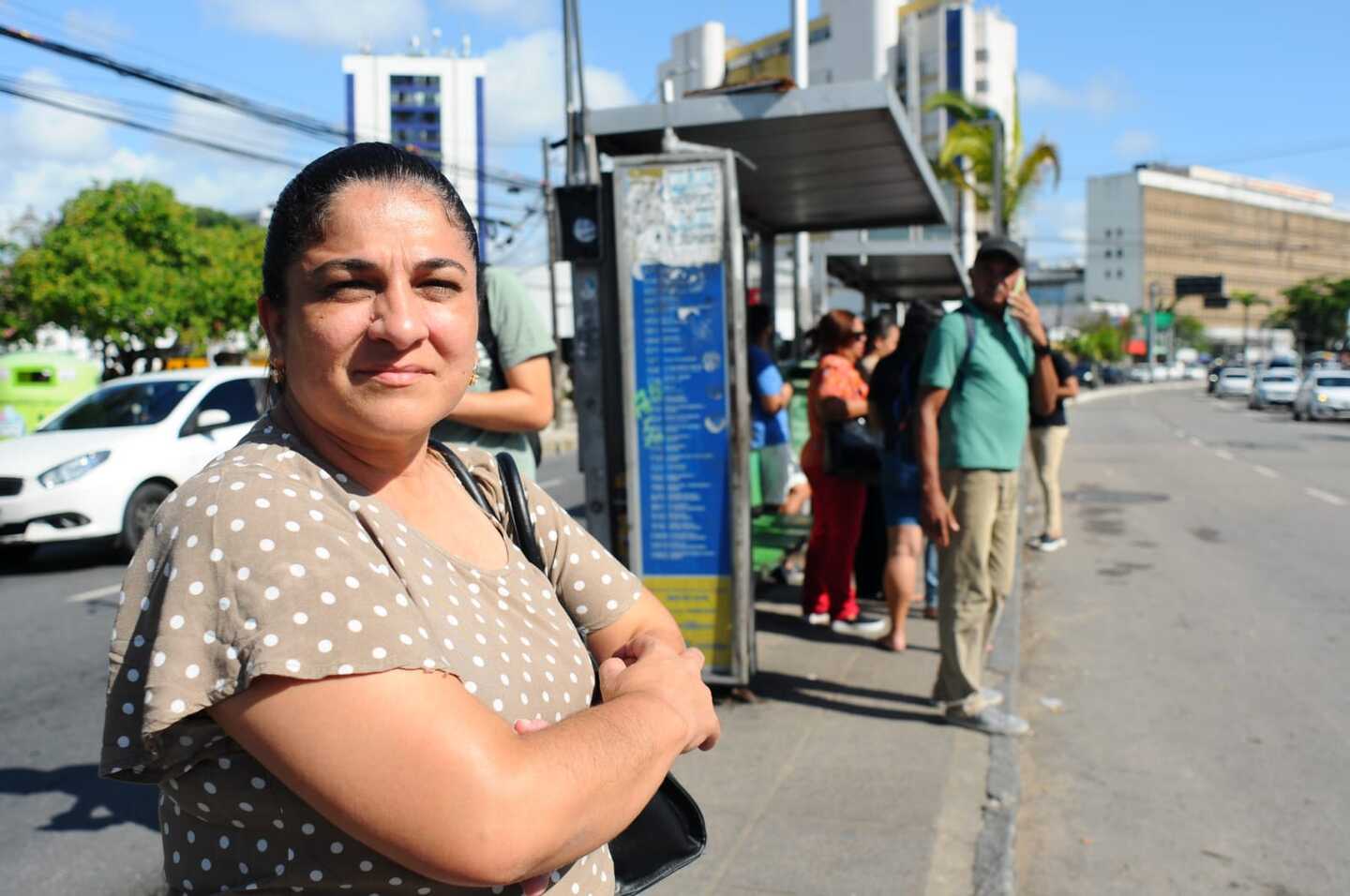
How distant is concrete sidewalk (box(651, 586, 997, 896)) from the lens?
11.7 ft

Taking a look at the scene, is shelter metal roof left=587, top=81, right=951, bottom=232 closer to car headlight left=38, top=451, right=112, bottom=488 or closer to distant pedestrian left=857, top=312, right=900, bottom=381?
distant pedestrian left=857, top=312, right=900, bottom=381

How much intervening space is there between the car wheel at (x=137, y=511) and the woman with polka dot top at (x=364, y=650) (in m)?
9.52

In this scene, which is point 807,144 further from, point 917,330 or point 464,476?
point 464,476

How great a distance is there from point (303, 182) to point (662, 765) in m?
0.83

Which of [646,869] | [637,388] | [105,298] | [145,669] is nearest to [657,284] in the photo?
[637,388]

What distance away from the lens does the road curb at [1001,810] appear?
358 centimetres

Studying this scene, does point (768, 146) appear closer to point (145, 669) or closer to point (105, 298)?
point (145, 669)

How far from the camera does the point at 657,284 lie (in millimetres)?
4812

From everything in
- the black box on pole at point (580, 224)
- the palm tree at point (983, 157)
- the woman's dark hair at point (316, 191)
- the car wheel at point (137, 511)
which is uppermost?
the palm tree at point (983, 157)

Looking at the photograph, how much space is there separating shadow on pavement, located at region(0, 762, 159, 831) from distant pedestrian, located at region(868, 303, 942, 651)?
3771 mm

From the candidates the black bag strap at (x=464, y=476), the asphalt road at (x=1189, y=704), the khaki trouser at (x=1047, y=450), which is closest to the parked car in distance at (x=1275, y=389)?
the asphalt road at (x=1189, y=704)

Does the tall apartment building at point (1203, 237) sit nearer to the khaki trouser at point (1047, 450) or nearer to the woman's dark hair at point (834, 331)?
the khaki trouser at point (1047, 450)

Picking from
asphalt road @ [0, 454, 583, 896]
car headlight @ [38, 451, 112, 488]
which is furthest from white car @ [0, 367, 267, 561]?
asphalt road @ [0, 454, 583, 896]

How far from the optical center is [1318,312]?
98.7m
